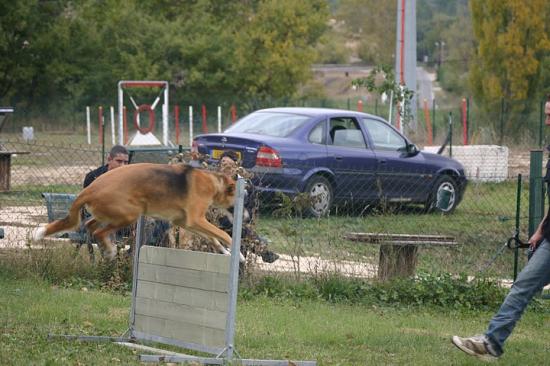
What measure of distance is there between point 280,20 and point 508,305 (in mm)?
40927

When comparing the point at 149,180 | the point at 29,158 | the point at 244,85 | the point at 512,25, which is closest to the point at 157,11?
the point at 244,85

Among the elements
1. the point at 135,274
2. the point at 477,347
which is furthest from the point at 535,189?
the point at 135,274

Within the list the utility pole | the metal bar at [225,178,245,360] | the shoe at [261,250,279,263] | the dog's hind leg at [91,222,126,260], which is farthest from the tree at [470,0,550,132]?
the metal bar at [225,178,245,360]

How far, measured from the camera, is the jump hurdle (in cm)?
647

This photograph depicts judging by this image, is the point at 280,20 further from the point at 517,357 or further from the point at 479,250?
the point at 517,357

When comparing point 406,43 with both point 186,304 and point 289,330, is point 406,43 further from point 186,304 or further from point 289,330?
point 186,304

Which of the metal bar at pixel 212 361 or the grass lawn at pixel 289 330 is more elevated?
the metal bar at pixel 212 361

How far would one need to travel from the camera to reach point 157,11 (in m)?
48.8

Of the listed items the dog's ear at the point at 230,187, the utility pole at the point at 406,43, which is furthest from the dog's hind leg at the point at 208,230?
the utility pole at the point at 406,43

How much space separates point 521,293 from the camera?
22.4 feet

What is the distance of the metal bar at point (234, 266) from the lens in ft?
20.6

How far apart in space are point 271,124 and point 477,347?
8367 millimetres

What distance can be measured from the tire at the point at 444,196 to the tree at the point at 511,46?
54.9 ft

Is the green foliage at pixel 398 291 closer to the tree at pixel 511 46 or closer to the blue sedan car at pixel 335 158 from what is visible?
the blue sedan car at pixel 335 158
